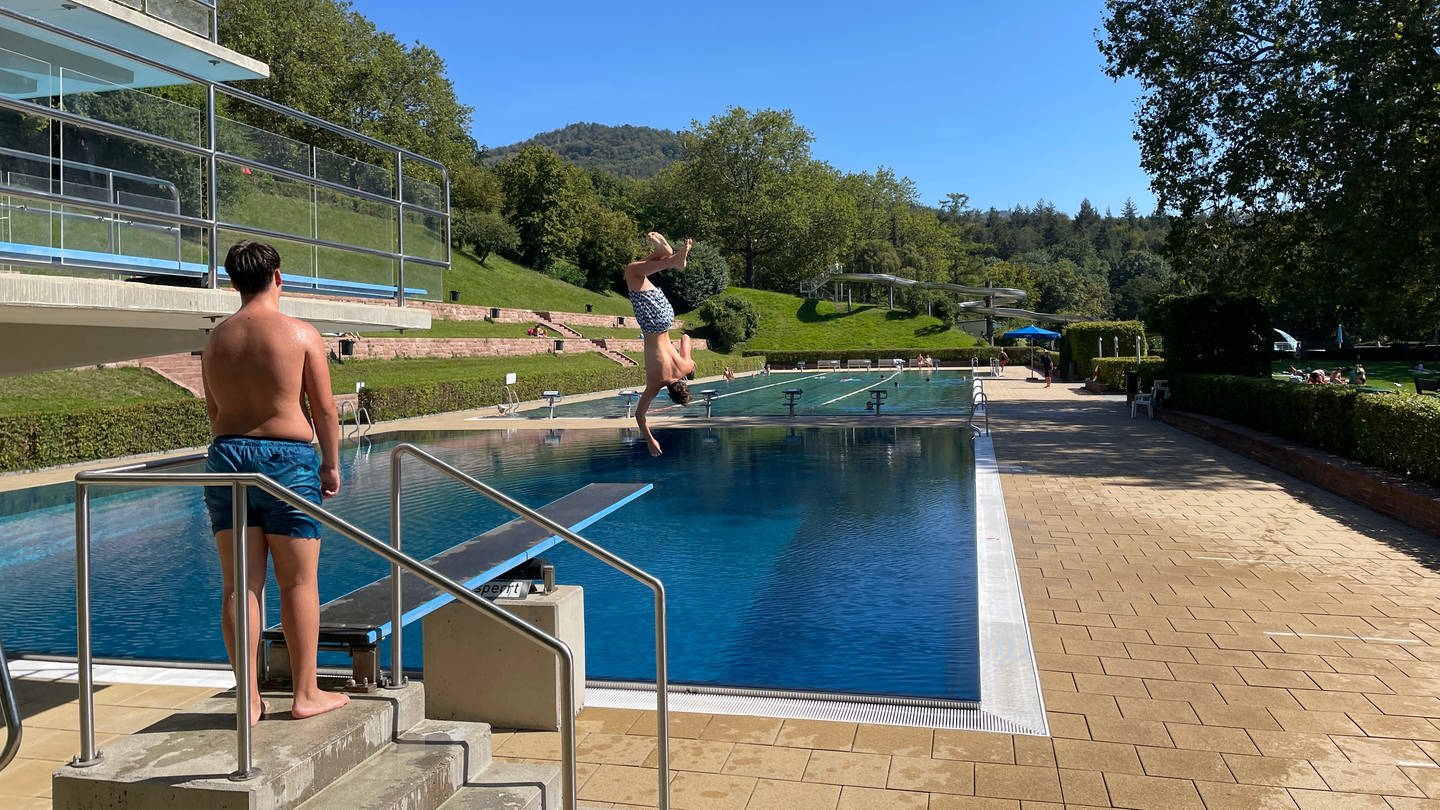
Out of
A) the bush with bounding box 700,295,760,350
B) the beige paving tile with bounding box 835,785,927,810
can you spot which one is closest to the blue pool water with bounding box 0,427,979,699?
the beige paving tile with bounding box 835,785,927,810

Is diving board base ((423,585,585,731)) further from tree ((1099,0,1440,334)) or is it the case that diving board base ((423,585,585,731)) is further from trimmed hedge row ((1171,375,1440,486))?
tree ((1099,0,1440,334))

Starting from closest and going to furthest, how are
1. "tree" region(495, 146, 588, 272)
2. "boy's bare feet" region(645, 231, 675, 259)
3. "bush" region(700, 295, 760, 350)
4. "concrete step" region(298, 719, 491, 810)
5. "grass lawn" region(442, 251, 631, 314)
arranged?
1. "concrete step" region(298, 719, 491, 810)
2. "boy's bare feet" region(645, 231, 675, 259)
3. "grass lawn" region(442, 251, 631, 314)
4. "bush" region(700, 295, 760, 350)
5. "tree" region(495, 146, 588, 272)

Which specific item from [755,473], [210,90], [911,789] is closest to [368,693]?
[911,789]

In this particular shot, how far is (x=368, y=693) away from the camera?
355 cm

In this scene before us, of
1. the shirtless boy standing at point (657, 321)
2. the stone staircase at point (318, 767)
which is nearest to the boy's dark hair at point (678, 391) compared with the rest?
the shirtless boy standing at point (657, 321)

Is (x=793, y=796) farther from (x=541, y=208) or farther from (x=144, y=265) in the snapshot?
(x=541, y=208)

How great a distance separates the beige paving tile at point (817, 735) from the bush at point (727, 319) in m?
50.5

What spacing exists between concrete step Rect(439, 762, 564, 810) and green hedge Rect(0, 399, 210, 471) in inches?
608

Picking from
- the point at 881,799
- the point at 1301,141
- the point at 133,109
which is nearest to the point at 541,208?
the point at 1301,141

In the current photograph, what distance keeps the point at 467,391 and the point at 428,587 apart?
2410cm

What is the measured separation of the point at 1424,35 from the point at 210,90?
1703cm

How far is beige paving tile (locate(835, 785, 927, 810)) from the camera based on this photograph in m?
3.71

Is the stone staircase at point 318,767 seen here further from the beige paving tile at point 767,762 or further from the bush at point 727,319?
the bush at point 727,319

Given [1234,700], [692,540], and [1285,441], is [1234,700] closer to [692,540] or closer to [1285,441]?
[692,540]
